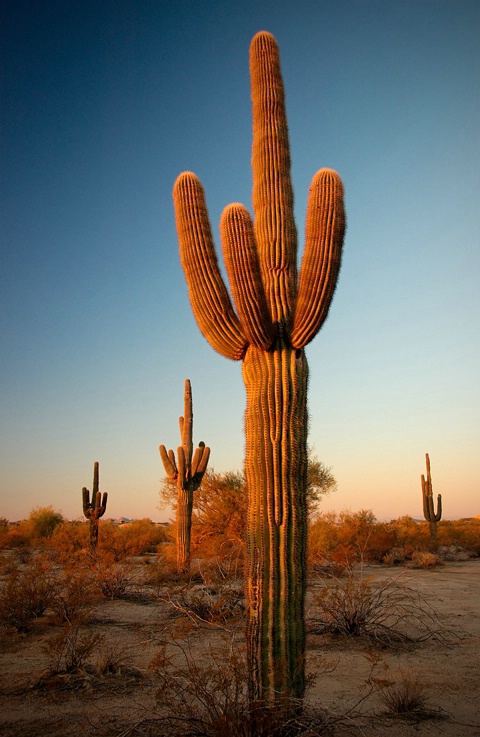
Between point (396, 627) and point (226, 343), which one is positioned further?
point (396, 627)

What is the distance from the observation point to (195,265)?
5.43m

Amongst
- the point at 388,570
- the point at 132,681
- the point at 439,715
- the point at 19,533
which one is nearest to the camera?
the point at 439,715

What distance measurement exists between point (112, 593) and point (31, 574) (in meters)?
2.58

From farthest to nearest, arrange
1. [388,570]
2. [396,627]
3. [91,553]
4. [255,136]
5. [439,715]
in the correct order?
[388,570] → [91,553] → [396,627] → [255,136] → [439,715]

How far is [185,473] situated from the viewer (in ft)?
42.3

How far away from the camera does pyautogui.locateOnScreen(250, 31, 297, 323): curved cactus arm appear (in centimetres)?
533

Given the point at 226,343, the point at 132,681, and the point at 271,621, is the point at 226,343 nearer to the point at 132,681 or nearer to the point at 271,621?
the point at 271,621

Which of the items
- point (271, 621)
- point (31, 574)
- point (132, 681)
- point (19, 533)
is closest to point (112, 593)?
point (31, 574)

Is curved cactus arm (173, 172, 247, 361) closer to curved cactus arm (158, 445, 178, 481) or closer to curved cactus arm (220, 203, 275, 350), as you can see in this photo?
curved cactus arm (220, 203, 275, 350)

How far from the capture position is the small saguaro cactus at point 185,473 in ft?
41.4

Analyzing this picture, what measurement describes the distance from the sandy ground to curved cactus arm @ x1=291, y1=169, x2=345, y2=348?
2.85m

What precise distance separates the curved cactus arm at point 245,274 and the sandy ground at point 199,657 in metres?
2.88

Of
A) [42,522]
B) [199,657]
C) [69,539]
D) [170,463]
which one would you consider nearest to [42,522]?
[42,522]

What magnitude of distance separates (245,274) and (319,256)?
752mm
